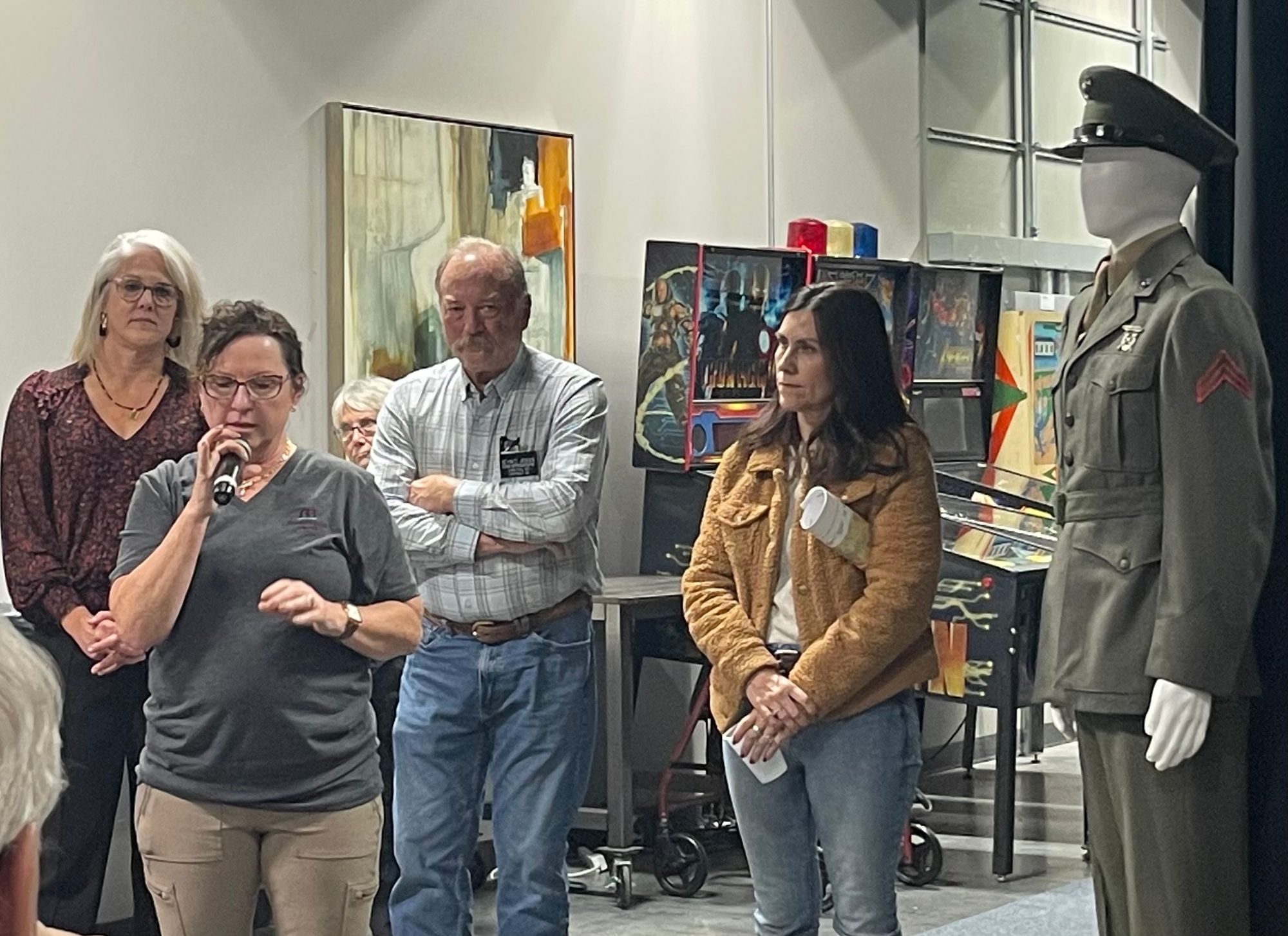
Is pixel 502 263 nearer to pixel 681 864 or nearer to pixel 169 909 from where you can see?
pixel 169 909

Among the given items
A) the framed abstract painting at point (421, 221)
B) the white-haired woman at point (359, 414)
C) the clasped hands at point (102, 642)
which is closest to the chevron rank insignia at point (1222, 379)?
the clasped hands at point (102, 642)

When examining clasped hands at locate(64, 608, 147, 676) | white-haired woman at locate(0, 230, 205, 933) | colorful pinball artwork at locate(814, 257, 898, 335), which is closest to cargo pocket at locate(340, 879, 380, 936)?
clasped hands at locate(64, 608, 147, 676)

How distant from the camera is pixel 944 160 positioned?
7727 mm

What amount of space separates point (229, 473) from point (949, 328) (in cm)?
492

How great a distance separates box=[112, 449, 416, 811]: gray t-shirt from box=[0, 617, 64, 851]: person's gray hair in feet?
4.62

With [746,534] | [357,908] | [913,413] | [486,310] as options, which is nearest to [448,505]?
[486,310]

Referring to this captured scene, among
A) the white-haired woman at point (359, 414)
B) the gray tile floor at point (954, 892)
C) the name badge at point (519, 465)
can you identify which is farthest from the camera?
the gray tile floor at point (954, 892)

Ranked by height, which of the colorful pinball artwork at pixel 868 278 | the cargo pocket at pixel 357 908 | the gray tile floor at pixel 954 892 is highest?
the colorful pinball artwork at pixel 868 278

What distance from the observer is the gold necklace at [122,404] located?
387 cm

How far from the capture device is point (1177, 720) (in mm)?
2715

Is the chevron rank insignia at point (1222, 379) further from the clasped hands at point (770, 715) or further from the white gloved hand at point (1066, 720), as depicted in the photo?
the clasped hands at point (770, 715)

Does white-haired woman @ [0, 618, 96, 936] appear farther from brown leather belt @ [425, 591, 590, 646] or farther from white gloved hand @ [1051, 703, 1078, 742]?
brown leather belt @ [425, 591, 590, 646]

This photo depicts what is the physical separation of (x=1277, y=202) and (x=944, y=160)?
509 centimetres

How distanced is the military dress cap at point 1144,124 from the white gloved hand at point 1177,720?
2.67 feet
